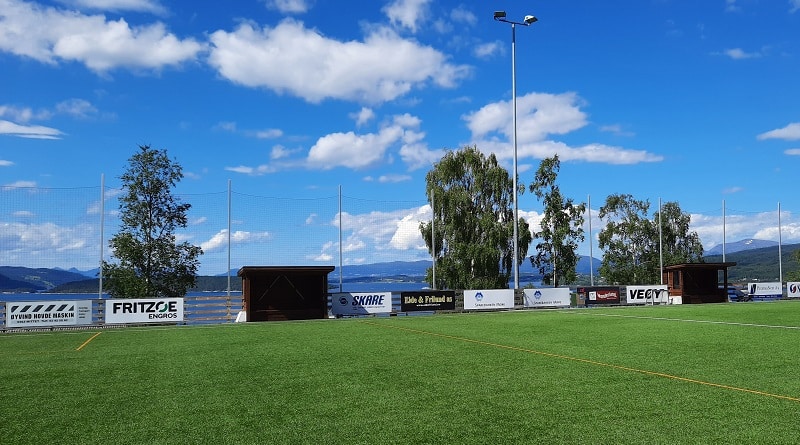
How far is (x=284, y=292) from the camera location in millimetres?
28344

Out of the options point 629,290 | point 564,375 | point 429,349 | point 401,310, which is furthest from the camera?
point 629,290

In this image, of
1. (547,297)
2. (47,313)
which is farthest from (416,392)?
(547,297)

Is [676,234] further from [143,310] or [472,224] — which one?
[143,310]

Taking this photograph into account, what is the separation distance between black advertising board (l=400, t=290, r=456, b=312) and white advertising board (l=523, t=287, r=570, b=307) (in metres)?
5.04

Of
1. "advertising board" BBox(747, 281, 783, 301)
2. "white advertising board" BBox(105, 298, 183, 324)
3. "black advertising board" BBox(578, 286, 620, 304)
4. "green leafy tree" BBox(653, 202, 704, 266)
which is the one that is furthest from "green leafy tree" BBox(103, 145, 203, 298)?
"green leafy tree" BBox(653, 202, 704, 266)

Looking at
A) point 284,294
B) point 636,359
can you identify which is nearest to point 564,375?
point 636,359

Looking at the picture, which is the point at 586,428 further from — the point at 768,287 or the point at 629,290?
the point at 768,287

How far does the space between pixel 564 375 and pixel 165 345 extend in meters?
11.1

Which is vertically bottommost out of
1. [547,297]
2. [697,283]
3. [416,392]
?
[547,297]

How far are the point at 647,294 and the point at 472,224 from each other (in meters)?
15.6

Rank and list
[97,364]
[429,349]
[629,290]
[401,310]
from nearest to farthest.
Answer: [97,364]
[429,349]
[401,310]
[629,290]

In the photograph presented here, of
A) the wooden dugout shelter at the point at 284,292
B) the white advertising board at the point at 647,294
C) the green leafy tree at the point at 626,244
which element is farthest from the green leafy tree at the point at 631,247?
the wooden dugout shelter at the point at 284,292

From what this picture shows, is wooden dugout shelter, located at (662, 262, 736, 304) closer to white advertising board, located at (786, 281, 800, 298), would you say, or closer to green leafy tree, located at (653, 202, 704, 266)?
white advertising board, located at (786, 281, 800, 298)

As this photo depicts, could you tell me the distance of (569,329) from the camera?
18.6 metres
